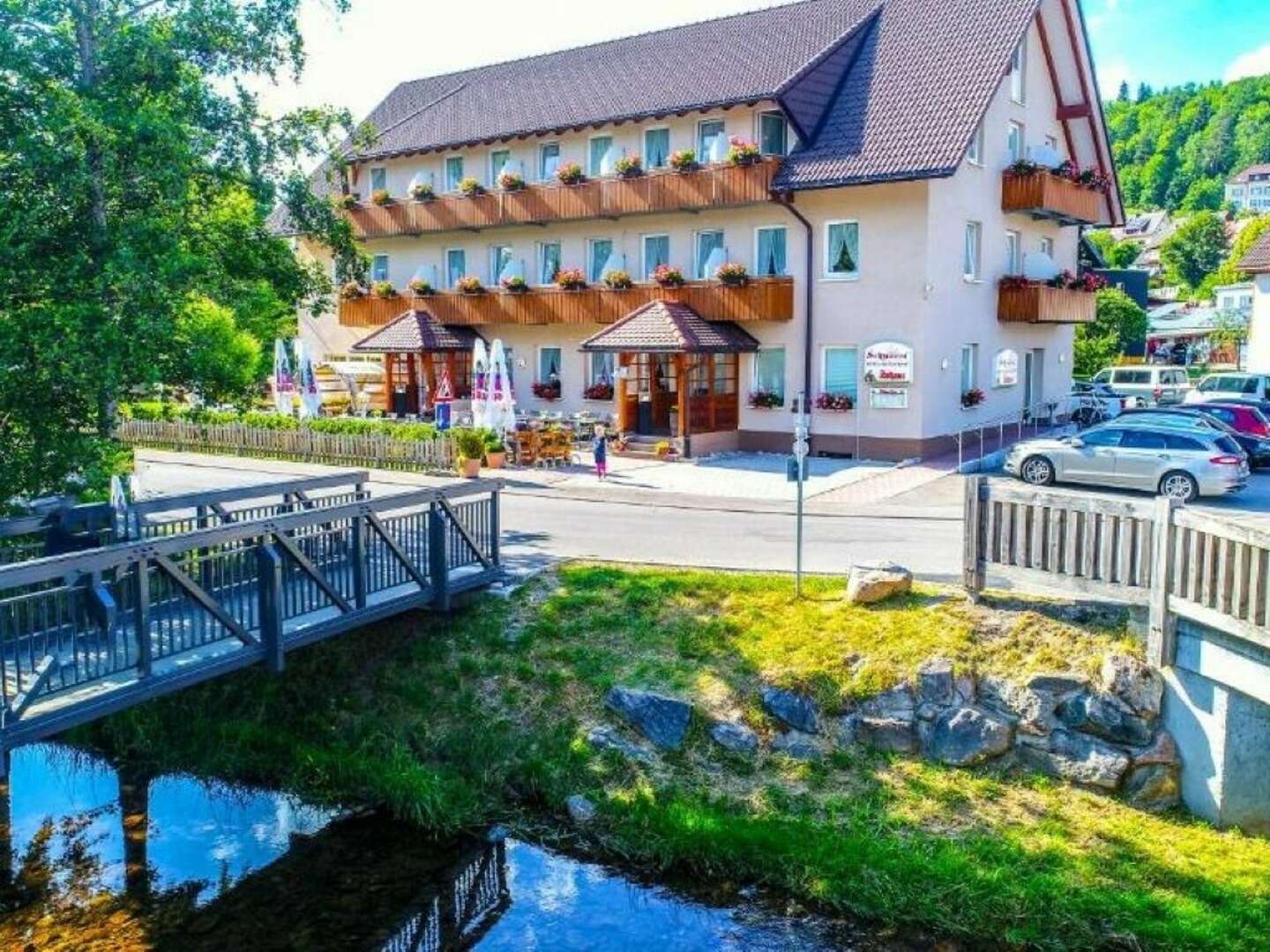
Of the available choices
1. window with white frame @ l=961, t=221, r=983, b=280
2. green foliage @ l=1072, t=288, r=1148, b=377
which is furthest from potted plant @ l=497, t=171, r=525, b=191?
green foliage @ l=1072, t=288, r=1148, b=377

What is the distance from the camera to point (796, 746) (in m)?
11.5

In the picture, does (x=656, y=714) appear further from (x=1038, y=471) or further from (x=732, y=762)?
(x=1038, y=471)

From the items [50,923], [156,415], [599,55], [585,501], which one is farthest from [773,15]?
[50,923]

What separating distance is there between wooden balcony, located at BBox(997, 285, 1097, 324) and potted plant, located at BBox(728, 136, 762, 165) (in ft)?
25.2

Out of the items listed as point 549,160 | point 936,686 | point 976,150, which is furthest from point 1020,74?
point 936,686

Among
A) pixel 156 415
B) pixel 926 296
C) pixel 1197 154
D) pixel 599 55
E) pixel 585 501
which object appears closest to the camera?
pixel 585 501

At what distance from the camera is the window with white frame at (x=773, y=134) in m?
29.3

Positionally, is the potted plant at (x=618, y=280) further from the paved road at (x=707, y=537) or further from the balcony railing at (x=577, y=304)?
the paved road at (x=707, y=537)

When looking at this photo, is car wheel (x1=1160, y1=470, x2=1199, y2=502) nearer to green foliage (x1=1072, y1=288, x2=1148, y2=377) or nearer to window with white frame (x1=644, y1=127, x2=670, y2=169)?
window with white frame (x1=644, y1=127, x2=670, y2=169)

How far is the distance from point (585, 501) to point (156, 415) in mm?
16782

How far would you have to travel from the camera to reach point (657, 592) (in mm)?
13758

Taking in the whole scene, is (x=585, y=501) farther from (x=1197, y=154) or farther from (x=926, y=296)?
(x=1197, y=154)

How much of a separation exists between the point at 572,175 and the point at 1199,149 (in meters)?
188

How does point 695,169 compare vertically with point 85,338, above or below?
above
